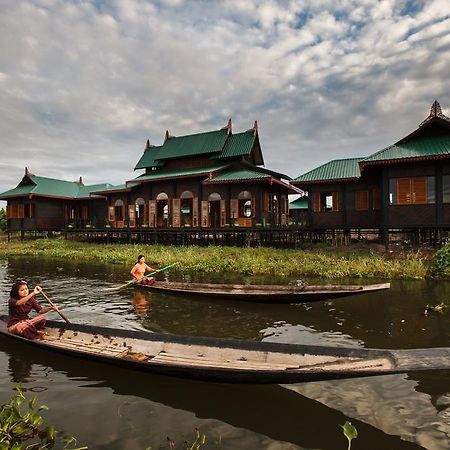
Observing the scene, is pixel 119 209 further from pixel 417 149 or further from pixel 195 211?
pixel 417 149

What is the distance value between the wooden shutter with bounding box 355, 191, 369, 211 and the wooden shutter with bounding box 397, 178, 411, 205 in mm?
2561

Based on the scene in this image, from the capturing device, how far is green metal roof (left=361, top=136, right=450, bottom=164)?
1656 cm

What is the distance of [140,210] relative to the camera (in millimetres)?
30719

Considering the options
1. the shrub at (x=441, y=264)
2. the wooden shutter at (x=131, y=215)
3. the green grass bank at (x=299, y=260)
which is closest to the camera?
the shrub at (x=441, y=264)

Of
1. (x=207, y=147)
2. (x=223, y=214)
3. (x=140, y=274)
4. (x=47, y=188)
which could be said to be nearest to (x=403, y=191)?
(x=223, y=214)

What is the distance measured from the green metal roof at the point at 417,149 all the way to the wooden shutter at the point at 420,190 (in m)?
1.40

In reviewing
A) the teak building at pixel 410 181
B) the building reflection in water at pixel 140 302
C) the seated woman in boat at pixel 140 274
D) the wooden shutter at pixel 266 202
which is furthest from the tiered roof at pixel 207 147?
the building reflection in water at pixel 140 302

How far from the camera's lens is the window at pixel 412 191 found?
56.7 feet

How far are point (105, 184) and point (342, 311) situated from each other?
3326 centimetres

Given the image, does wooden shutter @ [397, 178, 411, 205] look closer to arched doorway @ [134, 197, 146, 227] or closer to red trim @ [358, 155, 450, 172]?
red trim @ [358, 155, 450, 172]

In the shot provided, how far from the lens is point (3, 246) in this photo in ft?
107

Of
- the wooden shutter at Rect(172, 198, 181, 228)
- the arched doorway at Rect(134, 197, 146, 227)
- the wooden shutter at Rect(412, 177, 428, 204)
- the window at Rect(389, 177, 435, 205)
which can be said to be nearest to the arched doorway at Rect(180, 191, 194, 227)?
the wooden shutter at Rect(172, 198, 181, 228)

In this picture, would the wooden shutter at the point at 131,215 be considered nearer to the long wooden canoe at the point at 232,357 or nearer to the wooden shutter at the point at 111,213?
the wooden shutter at the point at 111,213

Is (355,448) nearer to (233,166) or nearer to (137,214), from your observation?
(233,166)
